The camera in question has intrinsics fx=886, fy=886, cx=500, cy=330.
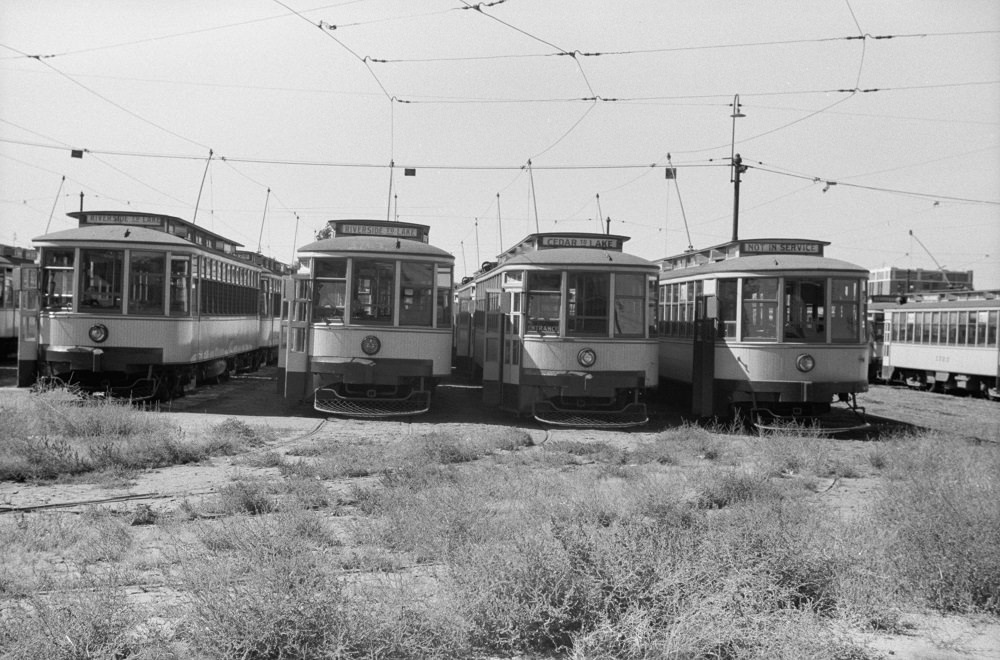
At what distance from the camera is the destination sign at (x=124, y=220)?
1714cm

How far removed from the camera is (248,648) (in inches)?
166

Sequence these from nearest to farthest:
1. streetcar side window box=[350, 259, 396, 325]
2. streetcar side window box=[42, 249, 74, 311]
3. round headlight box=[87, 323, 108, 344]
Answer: streetcar side window box=[350, 259, 396, 325], round headlight box=[87, 323, 108, 344], streetcar side window box=[42, 249, 74, 311]

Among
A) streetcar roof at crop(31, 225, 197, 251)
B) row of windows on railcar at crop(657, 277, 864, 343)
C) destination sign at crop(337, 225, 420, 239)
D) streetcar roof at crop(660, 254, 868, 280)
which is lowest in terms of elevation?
row of windows on railcar at crop(657, 277, 864, 343)

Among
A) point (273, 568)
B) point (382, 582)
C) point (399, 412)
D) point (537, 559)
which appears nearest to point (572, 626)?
point (537, 559)

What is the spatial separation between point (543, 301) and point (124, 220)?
27.9 feet

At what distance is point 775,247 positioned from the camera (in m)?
16.4

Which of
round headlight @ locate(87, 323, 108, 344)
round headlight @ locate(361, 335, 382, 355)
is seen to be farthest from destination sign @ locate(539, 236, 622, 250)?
round headlight @ locate(87, 323, 108, 344)

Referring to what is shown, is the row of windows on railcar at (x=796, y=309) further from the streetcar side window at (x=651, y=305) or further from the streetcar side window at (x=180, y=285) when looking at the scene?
the streetcar side window at (x=180, y=285)

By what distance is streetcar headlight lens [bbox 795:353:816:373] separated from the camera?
14.8 m

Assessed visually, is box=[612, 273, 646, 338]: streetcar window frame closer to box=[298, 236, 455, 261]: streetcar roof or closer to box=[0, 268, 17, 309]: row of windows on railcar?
box=[298, 236, 455, 261]: streetcar roof

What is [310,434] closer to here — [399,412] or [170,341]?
[399,412]

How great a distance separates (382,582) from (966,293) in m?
24.3

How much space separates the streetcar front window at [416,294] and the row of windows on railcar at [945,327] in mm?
15447

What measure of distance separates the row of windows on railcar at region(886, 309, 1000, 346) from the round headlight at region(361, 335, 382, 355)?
16436mm
